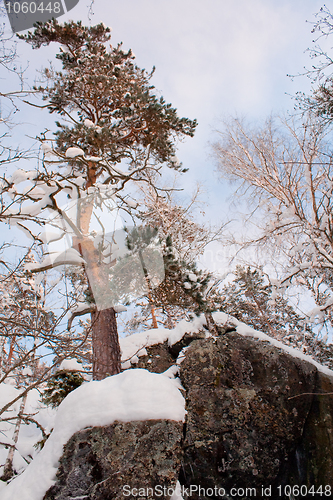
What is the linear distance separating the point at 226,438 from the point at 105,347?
2854 millimetres

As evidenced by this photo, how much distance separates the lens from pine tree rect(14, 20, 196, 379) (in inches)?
251

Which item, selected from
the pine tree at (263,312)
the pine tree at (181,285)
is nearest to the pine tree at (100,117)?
the pine tree at (181,285)

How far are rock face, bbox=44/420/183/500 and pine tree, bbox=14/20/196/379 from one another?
225 centimetres

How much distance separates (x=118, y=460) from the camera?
3529mm

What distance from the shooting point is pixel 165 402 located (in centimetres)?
408

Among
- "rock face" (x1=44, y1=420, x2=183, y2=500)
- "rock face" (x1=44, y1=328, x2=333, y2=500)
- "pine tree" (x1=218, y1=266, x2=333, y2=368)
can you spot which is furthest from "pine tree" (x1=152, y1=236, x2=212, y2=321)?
"pine tree" (x1=218, y1=266, x2=333, y2=368)

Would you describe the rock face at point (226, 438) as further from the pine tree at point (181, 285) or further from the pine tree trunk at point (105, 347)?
the pine tree trunk at point (105, 347)

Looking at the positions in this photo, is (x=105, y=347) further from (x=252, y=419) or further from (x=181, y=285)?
(x=252, y=419)

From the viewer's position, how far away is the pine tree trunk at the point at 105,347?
5.41m

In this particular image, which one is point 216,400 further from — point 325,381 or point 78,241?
point 78,241

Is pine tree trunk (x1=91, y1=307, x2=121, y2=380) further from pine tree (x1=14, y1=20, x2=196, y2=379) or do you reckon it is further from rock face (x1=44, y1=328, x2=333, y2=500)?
rock face (x1=44, y1=328, x2=333, y2=500)

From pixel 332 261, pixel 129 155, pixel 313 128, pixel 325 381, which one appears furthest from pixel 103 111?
pixel 325 381

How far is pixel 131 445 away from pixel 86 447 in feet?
1.99

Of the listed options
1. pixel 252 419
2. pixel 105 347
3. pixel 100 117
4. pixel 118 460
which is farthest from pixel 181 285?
pixel 100 117
